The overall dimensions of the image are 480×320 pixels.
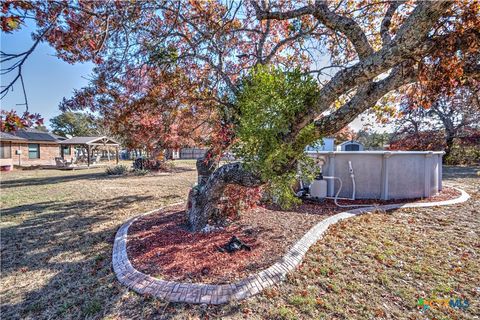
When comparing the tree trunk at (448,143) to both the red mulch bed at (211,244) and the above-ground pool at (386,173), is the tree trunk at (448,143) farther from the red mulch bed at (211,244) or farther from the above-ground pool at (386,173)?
the red mulch bed at (211,244)

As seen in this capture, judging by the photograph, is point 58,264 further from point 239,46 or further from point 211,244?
point 239,46

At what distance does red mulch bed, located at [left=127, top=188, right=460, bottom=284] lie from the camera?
3.01 meters

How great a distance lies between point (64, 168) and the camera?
63.7ft

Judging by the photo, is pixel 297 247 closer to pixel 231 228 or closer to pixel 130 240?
pixel 231 228

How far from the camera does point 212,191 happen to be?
427 centimetres

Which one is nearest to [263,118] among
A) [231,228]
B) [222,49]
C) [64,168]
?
[231,228]

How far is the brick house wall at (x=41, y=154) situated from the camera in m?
19.8

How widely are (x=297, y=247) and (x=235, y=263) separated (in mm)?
1055

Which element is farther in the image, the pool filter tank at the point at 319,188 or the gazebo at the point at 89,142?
the gazebo at the point at 89,142

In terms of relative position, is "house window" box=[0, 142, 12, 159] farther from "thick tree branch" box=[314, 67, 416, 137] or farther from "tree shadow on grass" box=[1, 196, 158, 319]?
"thick tree branch" box=[314, 67, 416, 137]

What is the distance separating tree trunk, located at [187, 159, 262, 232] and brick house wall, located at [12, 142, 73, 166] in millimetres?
23961

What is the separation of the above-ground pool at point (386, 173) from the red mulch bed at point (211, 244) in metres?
2.03

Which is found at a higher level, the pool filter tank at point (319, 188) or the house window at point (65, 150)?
the house window at point (65, 150)

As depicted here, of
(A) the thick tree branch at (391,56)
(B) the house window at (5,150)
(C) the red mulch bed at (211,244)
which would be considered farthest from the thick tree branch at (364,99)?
(B) the house window at (5,150)
